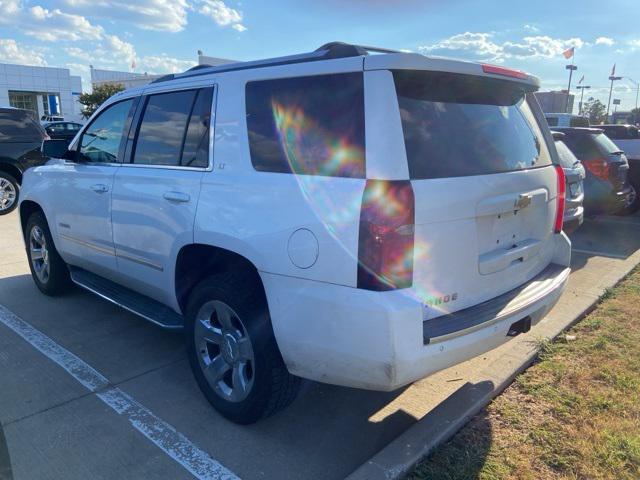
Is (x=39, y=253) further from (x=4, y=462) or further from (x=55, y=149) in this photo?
(x=4, y=462)

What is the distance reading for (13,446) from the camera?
2881 mm

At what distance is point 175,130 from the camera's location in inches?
138

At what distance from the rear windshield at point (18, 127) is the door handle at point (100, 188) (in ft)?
24.7

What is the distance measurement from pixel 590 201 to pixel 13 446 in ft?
27.0

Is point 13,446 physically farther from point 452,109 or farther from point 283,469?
point 452,109

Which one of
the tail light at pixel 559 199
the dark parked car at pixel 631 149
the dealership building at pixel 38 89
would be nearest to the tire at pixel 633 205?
the dark parked car at pixel 631 149

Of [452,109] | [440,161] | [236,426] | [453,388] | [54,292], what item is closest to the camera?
[440,161]

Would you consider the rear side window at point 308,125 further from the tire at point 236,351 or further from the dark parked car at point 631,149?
the dark parked car at point 631,149

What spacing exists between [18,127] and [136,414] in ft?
30.0

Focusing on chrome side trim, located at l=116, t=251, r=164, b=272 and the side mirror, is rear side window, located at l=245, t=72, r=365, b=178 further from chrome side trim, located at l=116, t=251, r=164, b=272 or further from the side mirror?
the side mirror

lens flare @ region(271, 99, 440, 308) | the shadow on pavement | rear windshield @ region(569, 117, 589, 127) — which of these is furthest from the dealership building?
lens flare @ region(271, 99, 440, 308)

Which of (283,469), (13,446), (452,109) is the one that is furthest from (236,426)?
(452,109)

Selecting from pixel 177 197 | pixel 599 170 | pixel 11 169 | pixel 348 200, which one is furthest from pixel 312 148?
pixel 11 169

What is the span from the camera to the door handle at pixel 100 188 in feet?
13.1
